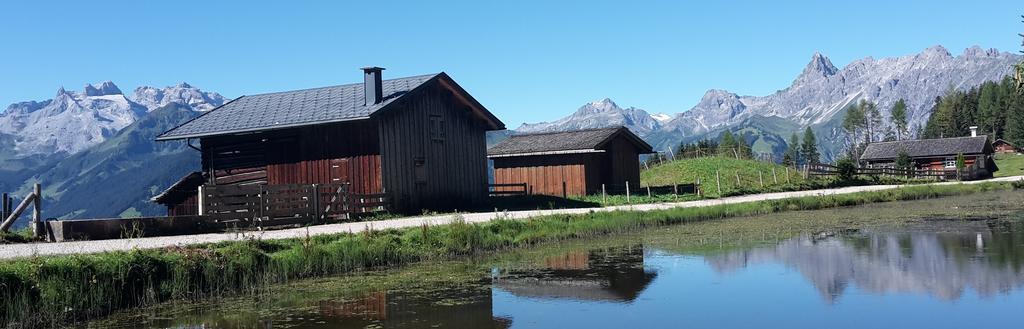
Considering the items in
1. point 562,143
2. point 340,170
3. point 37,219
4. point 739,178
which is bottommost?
point 37,219

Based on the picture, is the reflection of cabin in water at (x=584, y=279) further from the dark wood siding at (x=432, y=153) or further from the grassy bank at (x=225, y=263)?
the dark wood siding at (x=432, y=153)

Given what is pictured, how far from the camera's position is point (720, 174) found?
57219 mm

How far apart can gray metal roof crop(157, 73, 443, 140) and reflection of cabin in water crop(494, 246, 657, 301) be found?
16.6 m

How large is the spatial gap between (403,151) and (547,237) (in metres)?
13.6

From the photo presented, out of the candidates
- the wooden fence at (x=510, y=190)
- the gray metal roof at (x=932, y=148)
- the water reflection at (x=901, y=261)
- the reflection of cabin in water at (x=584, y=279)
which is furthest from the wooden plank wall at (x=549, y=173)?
the gray metal roof at (x=932, y=148)

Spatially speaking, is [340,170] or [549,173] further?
[549,173]

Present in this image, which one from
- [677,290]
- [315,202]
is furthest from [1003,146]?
[677,290]

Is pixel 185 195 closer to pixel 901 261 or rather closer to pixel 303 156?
pixel 303 156

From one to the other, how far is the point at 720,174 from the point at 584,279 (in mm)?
43220

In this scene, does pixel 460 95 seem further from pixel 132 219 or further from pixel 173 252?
pixel 173 252

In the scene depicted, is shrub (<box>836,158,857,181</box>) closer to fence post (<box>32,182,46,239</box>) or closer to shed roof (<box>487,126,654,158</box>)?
shed roof (<box>487,126,654,158</box>)

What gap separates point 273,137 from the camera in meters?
36.9

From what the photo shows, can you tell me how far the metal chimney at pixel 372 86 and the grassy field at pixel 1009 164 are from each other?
6417 cm

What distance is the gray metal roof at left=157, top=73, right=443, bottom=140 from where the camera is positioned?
3500cm
